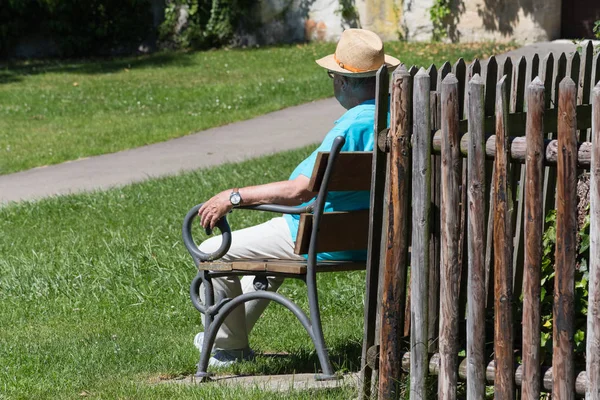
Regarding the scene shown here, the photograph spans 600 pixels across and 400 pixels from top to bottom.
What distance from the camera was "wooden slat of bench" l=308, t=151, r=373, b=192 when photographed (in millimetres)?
3799

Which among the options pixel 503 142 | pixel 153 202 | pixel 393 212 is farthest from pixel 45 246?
pixel 503 142

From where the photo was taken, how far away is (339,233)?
4.05 metres

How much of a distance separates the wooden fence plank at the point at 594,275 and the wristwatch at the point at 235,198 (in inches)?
61.6

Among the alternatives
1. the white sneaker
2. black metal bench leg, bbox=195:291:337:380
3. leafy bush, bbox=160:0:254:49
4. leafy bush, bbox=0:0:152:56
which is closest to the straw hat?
black metal bench leg, bbox=195:291:337:380

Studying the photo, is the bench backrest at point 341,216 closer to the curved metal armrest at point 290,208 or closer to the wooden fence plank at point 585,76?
the curved metal armrest at point 290,208

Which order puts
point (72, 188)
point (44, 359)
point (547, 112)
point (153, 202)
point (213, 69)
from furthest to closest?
1. point (213, 69)
2. point (72, 188)
3. point (153, 202)
4. point (44, 359)
5. point (547, 112)

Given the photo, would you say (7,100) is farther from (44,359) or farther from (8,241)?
(44,359)

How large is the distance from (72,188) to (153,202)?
1.49m

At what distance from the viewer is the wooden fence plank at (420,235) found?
10.7 ft

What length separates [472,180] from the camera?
310cm

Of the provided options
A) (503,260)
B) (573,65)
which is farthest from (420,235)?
(573,65)

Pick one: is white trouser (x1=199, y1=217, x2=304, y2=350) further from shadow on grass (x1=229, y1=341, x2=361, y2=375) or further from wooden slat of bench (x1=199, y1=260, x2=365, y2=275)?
shadow on grass (x1=229, y1=341, x2=361, y2=375)

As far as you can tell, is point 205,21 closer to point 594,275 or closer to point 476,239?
point 476,239

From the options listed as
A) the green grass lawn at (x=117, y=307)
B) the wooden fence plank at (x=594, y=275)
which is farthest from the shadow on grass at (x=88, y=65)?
Result: the wooden fence plank at (x=594, y=275)
